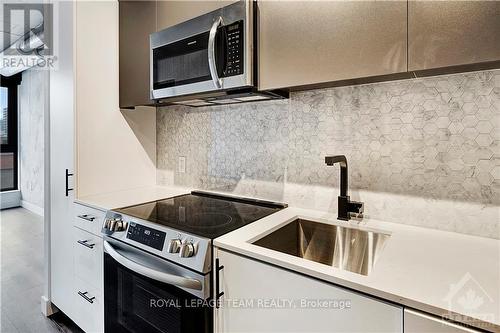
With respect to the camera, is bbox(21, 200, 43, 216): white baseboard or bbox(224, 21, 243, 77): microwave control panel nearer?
bbox(224, 21, 243, 77): microwave control panel

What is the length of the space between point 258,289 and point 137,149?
154cm

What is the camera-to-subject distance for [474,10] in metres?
0.85

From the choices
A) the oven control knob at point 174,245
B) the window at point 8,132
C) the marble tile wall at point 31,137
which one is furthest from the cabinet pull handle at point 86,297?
the window at point 8,132

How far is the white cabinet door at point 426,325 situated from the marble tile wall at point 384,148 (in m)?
0.65

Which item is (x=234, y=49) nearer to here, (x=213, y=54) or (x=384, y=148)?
(x=213, y=54)

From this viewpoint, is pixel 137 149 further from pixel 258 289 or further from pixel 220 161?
pixel 258 289

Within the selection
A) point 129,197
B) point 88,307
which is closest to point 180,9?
point 129,197

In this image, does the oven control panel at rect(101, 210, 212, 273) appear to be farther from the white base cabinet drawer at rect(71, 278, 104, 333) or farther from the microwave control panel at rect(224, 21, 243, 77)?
the microwave control panel at rect(224, 21, 243, 77)

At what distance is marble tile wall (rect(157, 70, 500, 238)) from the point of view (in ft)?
3.67

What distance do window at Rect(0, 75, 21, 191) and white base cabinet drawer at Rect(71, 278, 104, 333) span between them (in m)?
5.04

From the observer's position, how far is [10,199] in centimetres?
529

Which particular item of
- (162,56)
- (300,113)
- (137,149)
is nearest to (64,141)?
(137,149)

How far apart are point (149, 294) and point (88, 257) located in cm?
63

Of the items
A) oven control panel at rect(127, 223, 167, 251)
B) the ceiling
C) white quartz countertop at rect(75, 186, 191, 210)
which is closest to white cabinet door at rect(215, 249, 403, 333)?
oven control panel at rect(127, 223, 167, 251)
